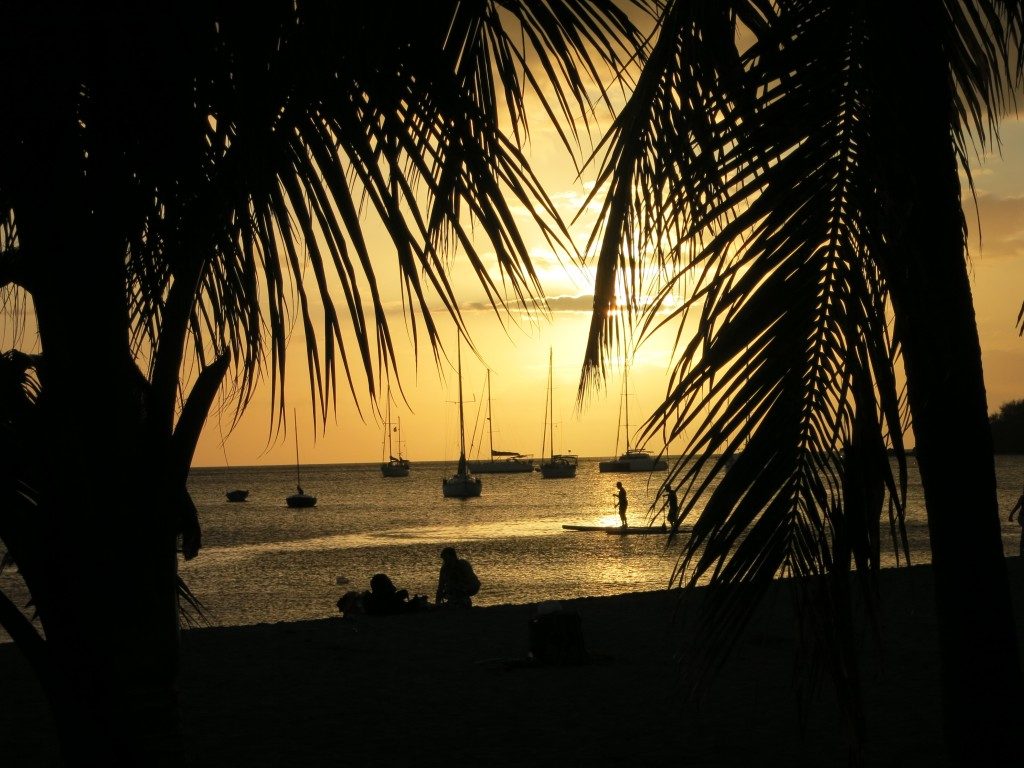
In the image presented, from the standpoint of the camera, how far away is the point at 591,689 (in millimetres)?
8844

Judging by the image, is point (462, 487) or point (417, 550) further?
point (462, 487)

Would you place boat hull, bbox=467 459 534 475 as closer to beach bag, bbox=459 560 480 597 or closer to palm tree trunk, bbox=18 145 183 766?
beach bag, bbox=459 560 480 597

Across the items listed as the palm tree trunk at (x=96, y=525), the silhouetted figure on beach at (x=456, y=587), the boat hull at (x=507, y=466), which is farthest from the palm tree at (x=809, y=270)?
the boat hull at (x=507, y=466)

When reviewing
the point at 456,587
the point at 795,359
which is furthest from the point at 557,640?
the point at 795,359

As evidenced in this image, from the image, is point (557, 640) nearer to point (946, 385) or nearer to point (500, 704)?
point (500, 704)

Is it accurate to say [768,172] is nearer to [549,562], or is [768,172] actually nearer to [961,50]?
[961,50]

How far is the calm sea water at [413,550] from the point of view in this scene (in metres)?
34.0

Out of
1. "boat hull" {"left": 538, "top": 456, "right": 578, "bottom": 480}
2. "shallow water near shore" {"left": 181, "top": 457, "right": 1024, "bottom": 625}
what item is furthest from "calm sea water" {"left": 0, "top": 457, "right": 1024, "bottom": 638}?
"boat hull" {"left": 538, "top": 456, "right": 578, "bottom": 480}

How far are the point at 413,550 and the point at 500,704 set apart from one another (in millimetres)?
45513

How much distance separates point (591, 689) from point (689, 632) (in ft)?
10.8

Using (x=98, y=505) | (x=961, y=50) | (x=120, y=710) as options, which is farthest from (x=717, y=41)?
(x=120, y=710)

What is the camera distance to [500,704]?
841 centimetres

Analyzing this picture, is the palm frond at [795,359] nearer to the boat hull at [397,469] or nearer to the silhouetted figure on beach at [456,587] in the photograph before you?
the silhouetted figure on beach at [456,587]

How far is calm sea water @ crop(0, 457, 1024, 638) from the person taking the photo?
3397cm
